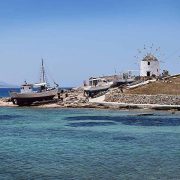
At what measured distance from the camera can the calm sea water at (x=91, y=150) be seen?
30.9 m

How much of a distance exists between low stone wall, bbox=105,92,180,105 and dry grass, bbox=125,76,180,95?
14.6 feet

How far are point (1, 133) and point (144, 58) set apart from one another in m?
85.2

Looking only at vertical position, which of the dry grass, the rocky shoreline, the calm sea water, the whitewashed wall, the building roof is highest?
the building roof

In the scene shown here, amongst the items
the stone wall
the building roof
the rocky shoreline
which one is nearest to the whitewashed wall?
the building roof

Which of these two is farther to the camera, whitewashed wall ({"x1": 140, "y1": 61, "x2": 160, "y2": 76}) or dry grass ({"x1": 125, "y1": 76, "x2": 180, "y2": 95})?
whitewashed wall ({"x1": 140, "y1": 61, "x2": 160, "y2": 76})

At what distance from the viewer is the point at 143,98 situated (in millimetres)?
91312

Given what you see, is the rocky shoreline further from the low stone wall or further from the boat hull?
the boat hull

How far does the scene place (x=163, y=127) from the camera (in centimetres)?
5800

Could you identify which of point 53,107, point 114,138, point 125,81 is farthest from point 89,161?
point 125,81

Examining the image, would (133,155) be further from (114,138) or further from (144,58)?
(144,58)

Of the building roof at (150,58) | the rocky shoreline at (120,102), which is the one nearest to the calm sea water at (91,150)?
the rocky shoreline at (120,102)

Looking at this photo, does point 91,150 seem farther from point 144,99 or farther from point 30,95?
point 30,95

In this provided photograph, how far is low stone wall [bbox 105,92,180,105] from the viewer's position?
8750 cm

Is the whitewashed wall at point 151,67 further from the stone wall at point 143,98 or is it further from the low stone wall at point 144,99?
the low stone wall at point 144,99
